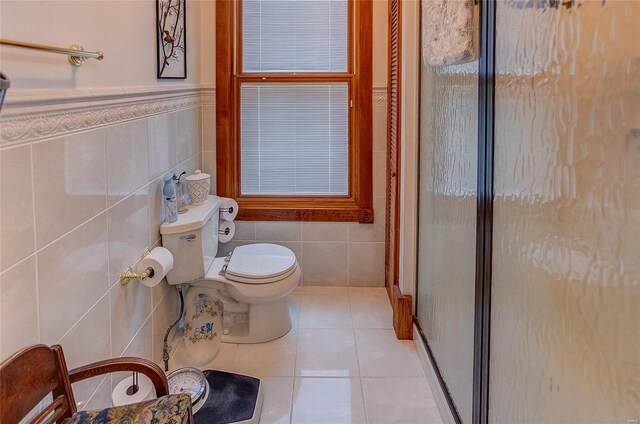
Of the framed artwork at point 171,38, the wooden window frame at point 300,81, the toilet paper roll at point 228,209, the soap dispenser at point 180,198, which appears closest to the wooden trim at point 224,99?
the wooden window frame at point 300,81

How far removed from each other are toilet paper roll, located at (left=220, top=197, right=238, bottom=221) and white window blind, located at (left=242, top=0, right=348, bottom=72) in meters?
0.85

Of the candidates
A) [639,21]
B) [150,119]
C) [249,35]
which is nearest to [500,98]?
[639,21]

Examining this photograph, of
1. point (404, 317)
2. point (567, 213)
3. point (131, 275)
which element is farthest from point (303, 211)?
point (567, 213)

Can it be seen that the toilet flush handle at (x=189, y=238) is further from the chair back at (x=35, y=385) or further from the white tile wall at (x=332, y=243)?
the chair back at (x=35, y=385)

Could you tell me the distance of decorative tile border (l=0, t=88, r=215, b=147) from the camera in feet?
4.17

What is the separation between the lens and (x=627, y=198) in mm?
857

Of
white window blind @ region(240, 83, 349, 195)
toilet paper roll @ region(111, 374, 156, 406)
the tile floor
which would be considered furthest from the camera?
white window blind @ region(240, 83, 349, 195)

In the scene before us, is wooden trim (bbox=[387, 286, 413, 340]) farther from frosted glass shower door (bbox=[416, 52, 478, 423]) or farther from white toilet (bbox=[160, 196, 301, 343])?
white toilet (bbox=[160, 196, 301, 343])

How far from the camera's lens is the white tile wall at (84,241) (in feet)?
4.25

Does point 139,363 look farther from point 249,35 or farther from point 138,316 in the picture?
point 249,35

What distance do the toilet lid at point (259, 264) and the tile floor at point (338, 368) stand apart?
37 cm

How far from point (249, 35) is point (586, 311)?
A: 2.82 meters

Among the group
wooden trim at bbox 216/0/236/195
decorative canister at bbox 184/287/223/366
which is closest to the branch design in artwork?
wooden trim at bbox 216/0/236/195

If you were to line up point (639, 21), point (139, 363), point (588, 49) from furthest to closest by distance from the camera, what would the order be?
point (139, 363)
point (588, 49)
point (639, 21)
